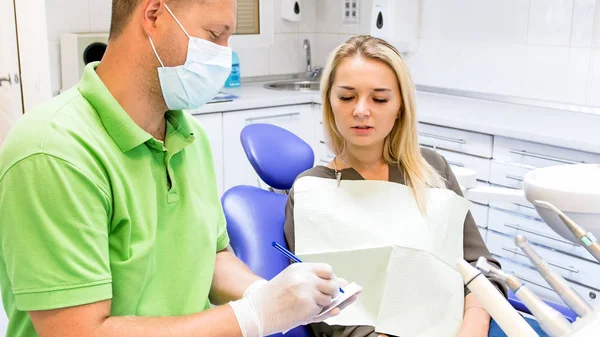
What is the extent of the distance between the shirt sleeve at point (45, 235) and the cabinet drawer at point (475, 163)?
2.23 meters

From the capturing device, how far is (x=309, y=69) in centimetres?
453

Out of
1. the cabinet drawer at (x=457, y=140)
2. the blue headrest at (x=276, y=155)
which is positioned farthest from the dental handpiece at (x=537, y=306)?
the cabinet drawer at (x=457, y=140)

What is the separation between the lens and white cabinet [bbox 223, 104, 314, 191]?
358 centimetres

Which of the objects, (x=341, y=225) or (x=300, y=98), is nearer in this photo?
(x=341, y=225)

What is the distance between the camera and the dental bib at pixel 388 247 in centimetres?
168

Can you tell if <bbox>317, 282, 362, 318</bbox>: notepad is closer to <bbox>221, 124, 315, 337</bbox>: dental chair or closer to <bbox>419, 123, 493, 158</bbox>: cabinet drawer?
<bbox>221, 124, 315, 337</bbox>: dental chair

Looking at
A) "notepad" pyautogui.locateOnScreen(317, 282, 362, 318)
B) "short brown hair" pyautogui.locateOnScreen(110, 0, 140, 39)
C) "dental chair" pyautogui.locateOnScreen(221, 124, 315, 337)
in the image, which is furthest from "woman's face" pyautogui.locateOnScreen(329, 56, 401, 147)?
"short brown hair" pyautogui.locateOnScreen(110, 0, 140, 39)

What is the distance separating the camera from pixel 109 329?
39.9 inches

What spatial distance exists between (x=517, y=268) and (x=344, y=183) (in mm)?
1523

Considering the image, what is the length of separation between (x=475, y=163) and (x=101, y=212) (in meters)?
2.30

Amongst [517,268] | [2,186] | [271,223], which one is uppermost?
[2,186]

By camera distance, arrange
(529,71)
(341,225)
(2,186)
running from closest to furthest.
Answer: (2,186) → (341,225) → (529,71)

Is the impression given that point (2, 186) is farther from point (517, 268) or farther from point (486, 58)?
point (486, 58)

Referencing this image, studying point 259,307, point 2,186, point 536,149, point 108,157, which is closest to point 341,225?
point 259,307
